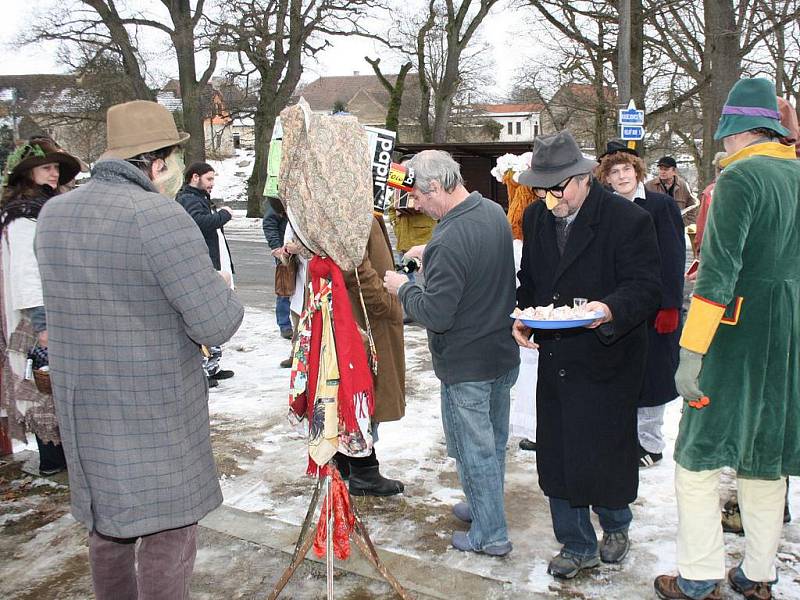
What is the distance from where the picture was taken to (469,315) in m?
3.37

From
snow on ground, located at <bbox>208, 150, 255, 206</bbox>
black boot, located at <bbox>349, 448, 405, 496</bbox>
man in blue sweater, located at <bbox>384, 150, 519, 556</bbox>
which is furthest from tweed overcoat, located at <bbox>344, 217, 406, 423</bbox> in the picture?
snow on ground, located at <bbox>208, 150, 255, 206</bbox>

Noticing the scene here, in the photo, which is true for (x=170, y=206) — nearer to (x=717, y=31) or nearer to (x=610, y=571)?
(x=610, y=571)

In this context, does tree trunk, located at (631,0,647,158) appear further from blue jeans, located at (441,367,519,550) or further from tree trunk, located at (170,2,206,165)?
blue jeans, located at (441,367,519,550)

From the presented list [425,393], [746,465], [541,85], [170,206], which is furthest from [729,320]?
[541,85]

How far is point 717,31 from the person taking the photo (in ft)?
46.3

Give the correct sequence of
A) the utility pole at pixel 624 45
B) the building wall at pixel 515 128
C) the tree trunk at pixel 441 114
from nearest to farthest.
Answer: the utility pole at pixel 624 45 → the tree trunk at pixel 441 114 → the building wall at pixel 515 128

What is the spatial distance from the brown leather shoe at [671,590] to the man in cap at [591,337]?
13.5 inches

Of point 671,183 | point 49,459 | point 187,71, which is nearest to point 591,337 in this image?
point 49,459

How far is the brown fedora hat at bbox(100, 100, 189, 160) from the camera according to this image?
8.13 ft

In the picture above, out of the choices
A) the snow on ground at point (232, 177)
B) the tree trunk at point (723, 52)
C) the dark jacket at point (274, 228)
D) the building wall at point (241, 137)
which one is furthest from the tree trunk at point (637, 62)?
the building wall at point (241, 137)

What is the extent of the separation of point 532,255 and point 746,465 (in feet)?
4.17

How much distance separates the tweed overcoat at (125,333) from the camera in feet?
7.50

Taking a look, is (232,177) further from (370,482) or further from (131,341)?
(131,341)

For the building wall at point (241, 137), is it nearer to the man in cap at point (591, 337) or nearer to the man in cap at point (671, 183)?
the man in cap at point (671, 183)
